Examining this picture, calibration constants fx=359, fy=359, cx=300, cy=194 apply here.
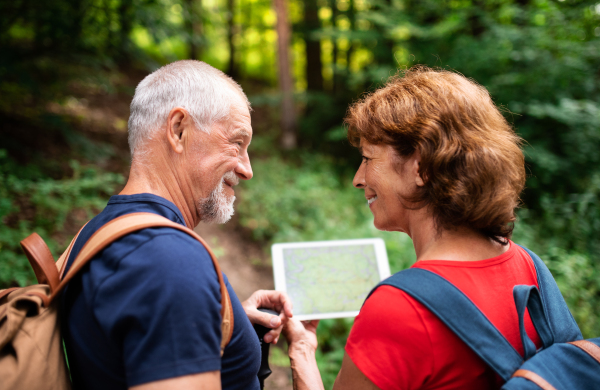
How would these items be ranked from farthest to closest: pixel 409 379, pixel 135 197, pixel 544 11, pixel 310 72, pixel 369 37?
pixel 310 72 → pixel 369 37 → pixel 544 11 → pixel 135 197 → pixel 409 379

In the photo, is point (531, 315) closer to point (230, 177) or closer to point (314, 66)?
point (230, 177)

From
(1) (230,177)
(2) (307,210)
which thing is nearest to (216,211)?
(1) (230,177)

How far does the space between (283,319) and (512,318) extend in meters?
1.08

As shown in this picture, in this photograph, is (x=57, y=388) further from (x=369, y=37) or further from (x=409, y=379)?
(x=369, y=37)

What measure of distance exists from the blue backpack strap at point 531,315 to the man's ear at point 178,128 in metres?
1.34

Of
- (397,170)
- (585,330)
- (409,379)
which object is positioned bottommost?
(585,330)

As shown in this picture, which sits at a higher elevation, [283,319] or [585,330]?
[283,319]

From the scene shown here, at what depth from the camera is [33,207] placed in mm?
4398

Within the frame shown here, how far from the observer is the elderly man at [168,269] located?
100cm

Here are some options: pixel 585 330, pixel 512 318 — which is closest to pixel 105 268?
pixel 512 318

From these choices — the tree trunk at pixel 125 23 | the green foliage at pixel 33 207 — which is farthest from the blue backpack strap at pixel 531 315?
the tree trunk at pixel 125 23

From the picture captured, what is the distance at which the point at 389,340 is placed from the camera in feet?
3.83

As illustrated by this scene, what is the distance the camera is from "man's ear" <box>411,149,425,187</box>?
1.42 meters

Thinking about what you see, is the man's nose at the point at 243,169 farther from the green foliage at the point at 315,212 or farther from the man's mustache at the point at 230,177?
the green foliage at the point at 315,212
